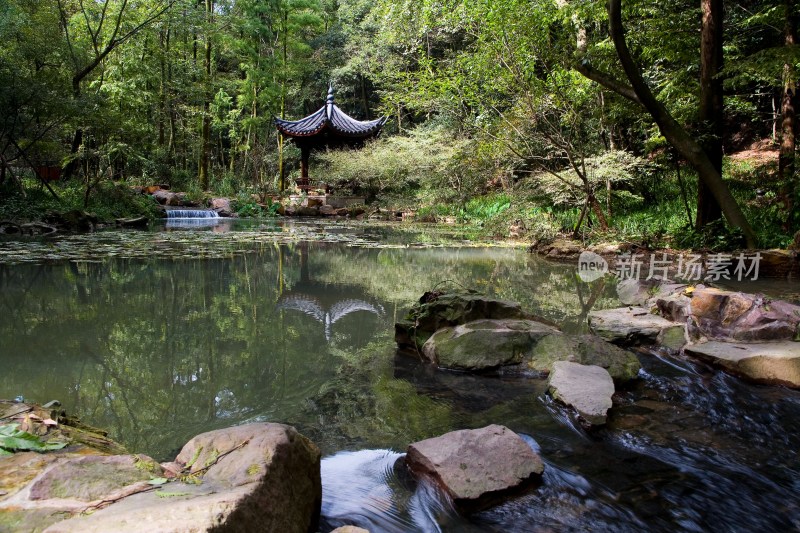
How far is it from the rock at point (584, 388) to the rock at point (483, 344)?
454mm

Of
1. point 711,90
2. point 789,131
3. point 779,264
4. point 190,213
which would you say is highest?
point 711,90

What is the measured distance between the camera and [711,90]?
7777mm

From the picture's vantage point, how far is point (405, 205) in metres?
21.4

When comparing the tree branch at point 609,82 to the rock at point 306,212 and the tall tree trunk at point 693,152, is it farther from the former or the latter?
the rock at point 306,212

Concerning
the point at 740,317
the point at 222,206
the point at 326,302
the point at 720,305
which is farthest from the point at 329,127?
the point at 740,317

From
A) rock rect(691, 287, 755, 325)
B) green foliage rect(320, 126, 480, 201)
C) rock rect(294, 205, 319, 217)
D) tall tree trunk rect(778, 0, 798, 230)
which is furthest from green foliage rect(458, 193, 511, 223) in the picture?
rock rect(691, 287, 755, 325)

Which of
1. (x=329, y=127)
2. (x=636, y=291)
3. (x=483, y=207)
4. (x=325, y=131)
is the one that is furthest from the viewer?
(x=325, y=131)

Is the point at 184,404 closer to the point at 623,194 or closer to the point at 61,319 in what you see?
the point at 61,319

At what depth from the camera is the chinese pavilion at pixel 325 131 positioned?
881 inches

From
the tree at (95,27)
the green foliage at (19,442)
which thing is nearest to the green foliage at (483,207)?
the tree at (95,27)

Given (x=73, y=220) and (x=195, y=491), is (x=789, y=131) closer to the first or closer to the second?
(x=195, y=491)

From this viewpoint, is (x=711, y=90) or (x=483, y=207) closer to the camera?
(x=711, y=90)

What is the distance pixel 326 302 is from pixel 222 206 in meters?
16.5

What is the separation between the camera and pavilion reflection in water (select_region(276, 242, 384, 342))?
4.80 m
